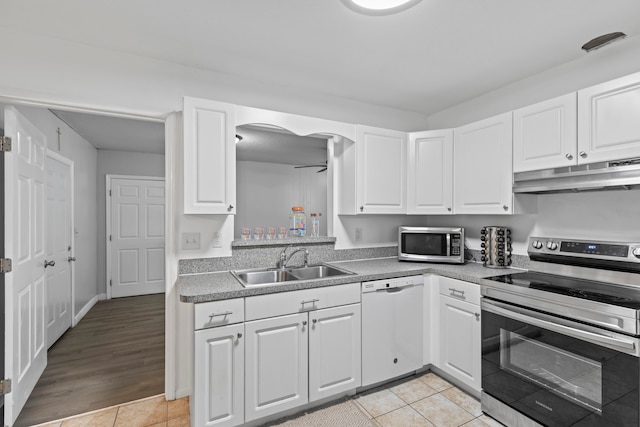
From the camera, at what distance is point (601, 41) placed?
6.32 feet

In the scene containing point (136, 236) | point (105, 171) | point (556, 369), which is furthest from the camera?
point (136, 236)

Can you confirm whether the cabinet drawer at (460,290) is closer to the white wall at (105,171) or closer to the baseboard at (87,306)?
the baseboard at (87,306)

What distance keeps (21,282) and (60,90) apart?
1264mm

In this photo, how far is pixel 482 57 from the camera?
218cm

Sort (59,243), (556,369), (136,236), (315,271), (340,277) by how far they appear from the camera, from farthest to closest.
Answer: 1. (136,236)
2. (59,243)
3. (315,271)
4. (340,277)
5. (556,369)

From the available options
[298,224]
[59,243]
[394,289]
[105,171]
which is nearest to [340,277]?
[394,289]

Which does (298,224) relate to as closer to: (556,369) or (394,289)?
(394,289)

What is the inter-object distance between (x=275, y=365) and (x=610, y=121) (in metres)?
2.43

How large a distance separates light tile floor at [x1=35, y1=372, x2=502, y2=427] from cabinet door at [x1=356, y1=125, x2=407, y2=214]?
141 centimetres

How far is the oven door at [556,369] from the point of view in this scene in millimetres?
1438

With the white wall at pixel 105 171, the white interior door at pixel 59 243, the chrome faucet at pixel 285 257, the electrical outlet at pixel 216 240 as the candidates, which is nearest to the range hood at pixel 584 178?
the chrome faucet at pixel 285 257

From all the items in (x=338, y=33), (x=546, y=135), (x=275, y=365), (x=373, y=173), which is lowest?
(x=275, y=365)

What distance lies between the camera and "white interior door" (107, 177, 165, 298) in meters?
4.88

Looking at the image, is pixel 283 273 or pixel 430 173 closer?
pixel 283 273
